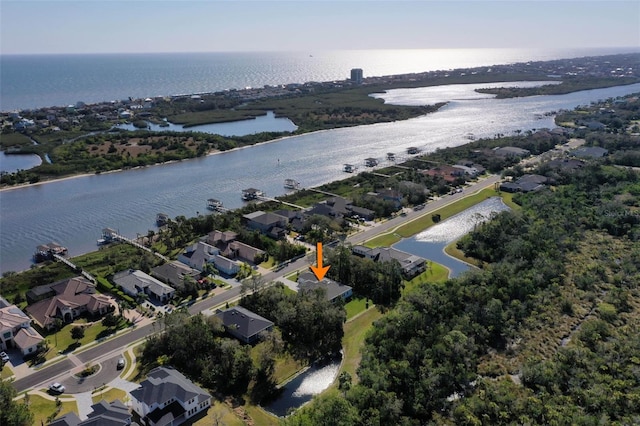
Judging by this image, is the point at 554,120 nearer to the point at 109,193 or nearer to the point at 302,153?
the point at 302,153

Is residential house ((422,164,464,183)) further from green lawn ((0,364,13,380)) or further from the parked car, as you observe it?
green lawn ((0,364,13,380))

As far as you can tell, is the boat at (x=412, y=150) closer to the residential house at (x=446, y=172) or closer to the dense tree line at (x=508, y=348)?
the residential house at (x=446, y=172)

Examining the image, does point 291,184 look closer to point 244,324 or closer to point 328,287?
point 328,287

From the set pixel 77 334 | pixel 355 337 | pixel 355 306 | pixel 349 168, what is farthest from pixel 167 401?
pixel 349 168

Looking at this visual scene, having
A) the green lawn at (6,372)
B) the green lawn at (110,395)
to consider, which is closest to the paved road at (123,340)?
the green lawn at (6,372)

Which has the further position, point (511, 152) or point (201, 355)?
point (511, 152)

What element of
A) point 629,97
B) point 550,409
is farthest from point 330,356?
point 629,97
